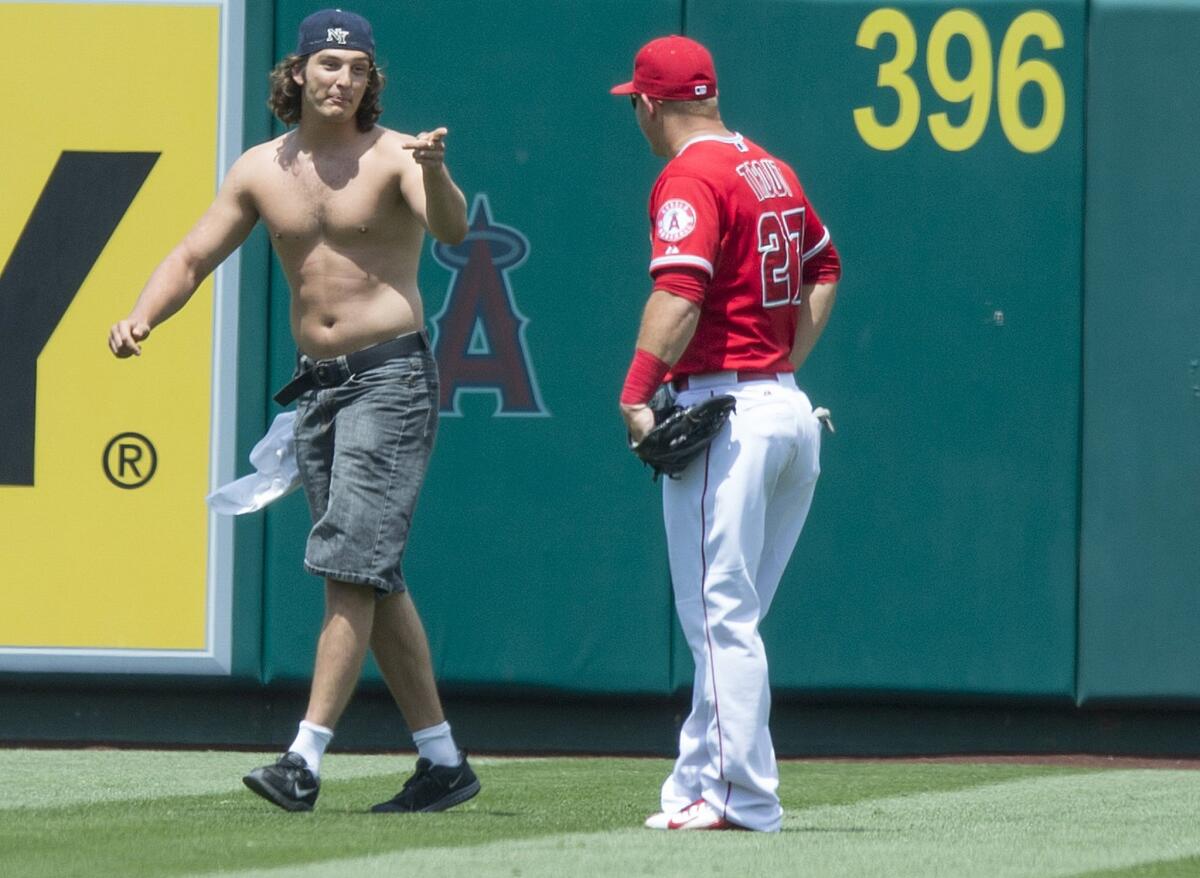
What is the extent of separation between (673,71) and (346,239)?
0.89 metres

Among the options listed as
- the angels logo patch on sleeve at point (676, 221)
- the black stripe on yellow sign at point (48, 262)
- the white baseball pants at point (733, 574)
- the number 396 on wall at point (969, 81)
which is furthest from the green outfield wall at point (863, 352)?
the angels logo patch on sleeve at point (676, 221)

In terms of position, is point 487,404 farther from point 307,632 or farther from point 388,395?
point 388,395

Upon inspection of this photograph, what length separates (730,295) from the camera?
4.64m

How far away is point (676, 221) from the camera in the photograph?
14.7ft

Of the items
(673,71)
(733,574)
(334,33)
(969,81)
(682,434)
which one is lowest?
(733,574)

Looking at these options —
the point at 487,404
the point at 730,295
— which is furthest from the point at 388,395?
the point at 487,404

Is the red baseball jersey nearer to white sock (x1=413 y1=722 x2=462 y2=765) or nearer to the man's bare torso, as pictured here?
the man's bare torso

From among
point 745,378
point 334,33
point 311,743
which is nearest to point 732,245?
point 745,378

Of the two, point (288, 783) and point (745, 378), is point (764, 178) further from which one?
point (288, 783)

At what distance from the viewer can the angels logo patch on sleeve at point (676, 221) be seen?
4.48 m

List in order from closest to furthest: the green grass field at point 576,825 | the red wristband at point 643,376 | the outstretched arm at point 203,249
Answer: the green grass field at point 576,825, the red wristband at point 643,376, the outstretched arm at point 203,249

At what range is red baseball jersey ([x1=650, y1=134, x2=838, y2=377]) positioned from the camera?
4.49 meters

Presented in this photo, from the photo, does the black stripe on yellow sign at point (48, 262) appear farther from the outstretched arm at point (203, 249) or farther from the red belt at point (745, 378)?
the red belt at point (745, 378)

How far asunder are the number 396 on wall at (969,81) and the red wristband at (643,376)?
2.95 m
